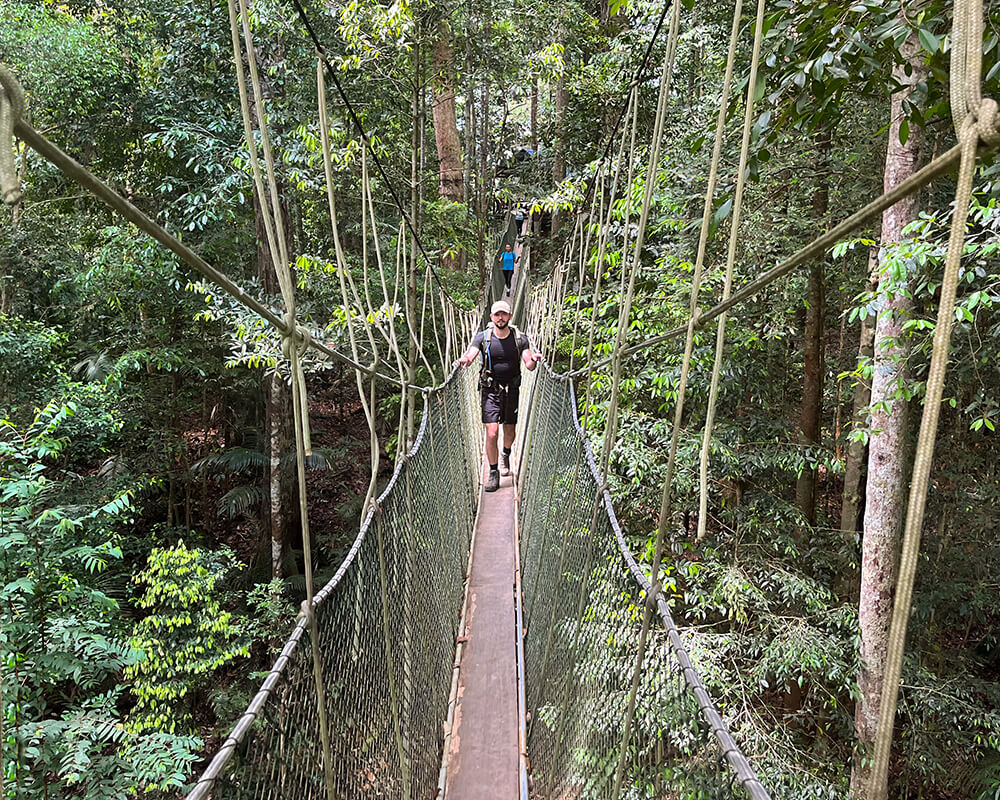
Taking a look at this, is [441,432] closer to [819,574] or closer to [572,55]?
[819,574]

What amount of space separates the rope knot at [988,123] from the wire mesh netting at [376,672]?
2.50 feet

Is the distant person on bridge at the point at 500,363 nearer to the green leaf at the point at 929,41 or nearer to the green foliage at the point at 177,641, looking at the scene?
the green foliage at the point at 177,641

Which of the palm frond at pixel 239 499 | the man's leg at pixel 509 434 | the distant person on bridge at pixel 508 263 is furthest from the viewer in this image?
the distant person on bridge at pixel 508 263

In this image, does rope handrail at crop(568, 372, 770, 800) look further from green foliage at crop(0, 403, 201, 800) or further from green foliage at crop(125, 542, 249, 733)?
green foliage at crop(125, 542, 249, 733)

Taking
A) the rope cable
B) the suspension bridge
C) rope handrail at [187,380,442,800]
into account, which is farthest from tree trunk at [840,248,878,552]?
rope handrail at [187,380,442,800]

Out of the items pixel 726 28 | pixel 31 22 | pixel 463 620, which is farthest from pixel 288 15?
pixel 463 620

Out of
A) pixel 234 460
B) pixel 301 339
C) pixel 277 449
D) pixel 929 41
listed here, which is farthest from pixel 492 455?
pixel 929 41

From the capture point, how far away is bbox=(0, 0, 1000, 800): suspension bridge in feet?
1.85

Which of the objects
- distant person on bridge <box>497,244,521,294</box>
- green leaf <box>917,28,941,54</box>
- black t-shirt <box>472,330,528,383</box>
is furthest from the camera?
distant person on bridge <box>497,244,521,294</box>

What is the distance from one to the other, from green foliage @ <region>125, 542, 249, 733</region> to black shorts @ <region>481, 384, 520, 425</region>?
65.8 inches

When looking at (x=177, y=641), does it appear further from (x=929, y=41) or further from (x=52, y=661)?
(x=929, y=41)

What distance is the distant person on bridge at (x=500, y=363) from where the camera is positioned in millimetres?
3041

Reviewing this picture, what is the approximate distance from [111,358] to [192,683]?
2253mm

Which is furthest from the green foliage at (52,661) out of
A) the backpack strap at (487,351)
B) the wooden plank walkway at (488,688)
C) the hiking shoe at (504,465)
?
the hiking shoe at (504,465)
